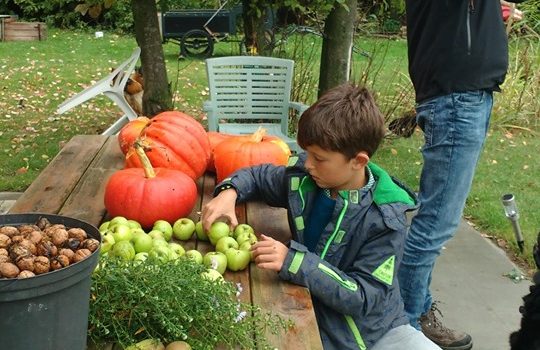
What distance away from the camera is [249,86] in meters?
5.65

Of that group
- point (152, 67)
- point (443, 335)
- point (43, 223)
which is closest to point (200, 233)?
point (43, 223)

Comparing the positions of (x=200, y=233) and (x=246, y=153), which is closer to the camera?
(x=200, y=233)

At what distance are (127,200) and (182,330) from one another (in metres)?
1.06

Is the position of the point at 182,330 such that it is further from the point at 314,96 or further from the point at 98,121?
the point at 98,121

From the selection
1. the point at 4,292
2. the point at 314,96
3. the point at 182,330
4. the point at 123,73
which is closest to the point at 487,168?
the point at 314,96

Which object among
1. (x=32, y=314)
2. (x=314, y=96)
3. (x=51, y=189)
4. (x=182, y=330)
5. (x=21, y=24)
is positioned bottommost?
(x=21, y=24)

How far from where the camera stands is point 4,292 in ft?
4.43

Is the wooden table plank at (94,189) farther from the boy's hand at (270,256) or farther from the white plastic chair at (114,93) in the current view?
the white plastic chair at (114,93)

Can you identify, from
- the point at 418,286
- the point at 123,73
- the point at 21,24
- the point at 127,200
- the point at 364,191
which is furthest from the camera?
the point at 21,24

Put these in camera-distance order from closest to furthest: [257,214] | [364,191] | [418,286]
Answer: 1. [364,191]
2. [257,214]
3. [418,286]

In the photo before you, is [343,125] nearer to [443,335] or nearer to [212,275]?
[212,275]

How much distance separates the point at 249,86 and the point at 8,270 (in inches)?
172

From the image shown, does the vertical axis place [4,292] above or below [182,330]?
above

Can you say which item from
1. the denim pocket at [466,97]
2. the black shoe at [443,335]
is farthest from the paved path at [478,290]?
the denim pocket at [466,97]
